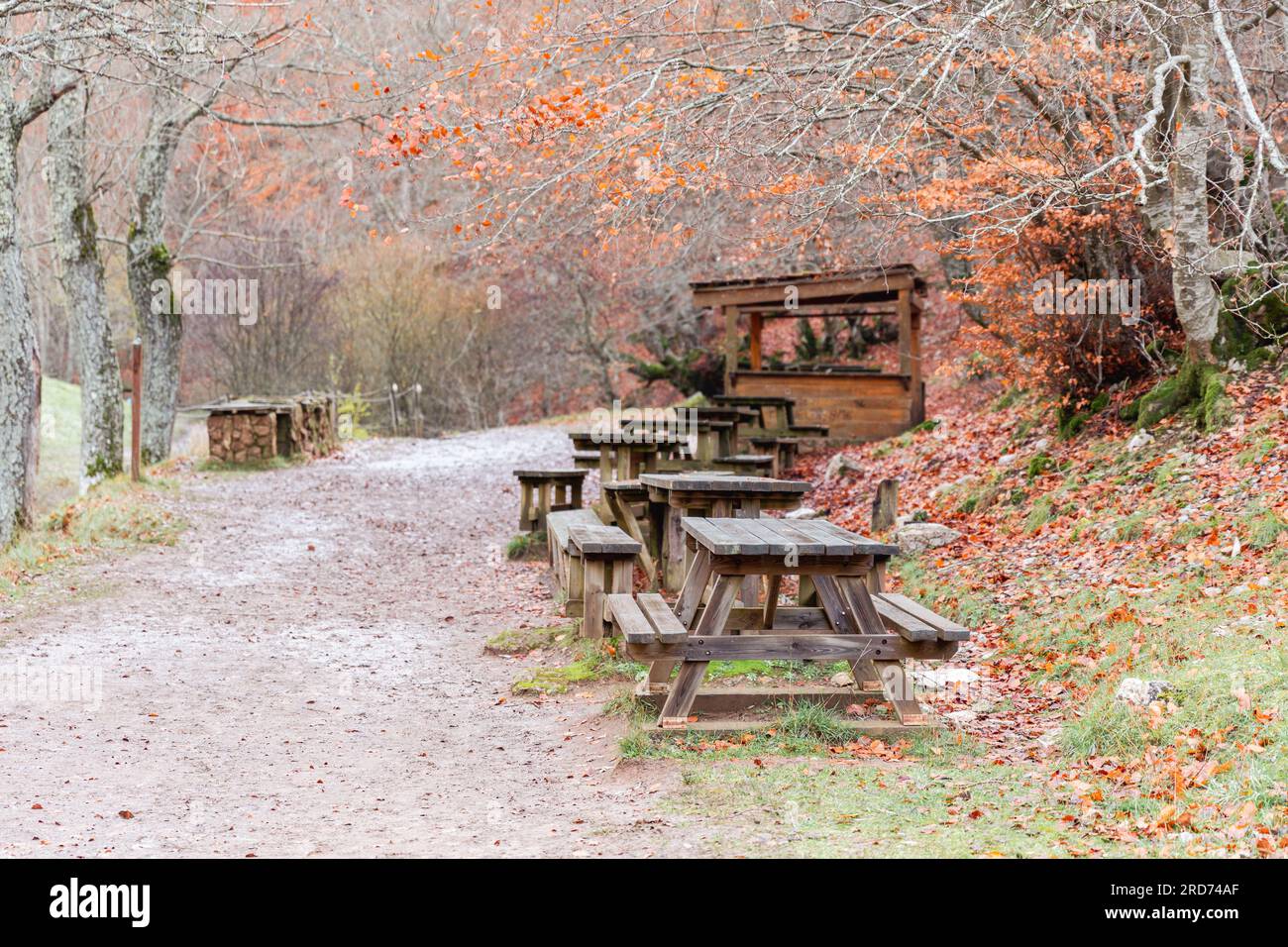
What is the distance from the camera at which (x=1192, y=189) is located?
8727 millimetres

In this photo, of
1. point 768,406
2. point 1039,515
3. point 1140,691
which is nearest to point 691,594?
point 1140,691

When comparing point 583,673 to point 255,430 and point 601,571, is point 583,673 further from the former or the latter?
point 255,430

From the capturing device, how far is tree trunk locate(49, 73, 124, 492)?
14.3 metres

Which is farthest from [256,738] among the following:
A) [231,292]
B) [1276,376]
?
[231,292]

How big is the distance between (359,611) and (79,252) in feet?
26.5

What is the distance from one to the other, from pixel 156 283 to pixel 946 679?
14.4 m

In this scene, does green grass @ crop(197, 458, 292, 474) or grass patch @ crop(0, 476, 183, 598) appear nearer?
grass patch @ crop(0, 476, 183, 598)

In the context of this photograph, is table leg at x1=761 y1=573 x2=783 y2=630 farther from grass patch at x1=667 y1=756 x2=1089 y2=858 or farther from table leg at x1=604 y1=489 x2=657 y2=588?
table leg at x1=604 y1=489 x2=657 y2=588

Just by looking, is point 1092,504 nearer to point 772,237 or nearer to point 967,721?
point 967,721

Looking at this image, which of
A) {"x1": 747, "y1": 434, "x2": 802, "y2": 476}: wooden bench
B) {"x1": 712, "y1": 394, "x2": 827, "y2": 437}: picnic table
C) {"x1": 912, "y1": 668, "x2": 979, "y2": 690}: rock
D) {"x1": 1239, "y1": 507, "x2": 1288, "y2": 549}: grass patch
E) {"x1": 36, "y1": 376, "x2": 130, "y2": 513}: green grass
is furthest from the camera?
{"x1": 36, "y1": 376, "x2": 130, "y2": 513}: green grass

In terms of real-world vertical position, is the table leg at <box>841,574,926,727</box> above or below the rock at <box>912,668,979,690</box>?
above

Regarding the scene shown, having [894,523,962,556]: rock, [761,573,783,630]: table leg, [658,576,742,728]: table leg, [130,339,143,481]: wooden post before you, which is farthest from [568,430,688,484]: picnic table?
[658,576,742,728]: table leg

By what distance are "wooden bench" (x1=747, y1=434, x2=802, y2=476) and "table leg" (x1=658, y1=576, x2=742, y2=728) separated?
886 centimetres

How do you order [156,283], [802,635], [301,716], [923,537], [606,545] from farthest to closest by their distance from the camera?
[156,283]
[923,537]
[606,545]
[301,716]
[802,635]
